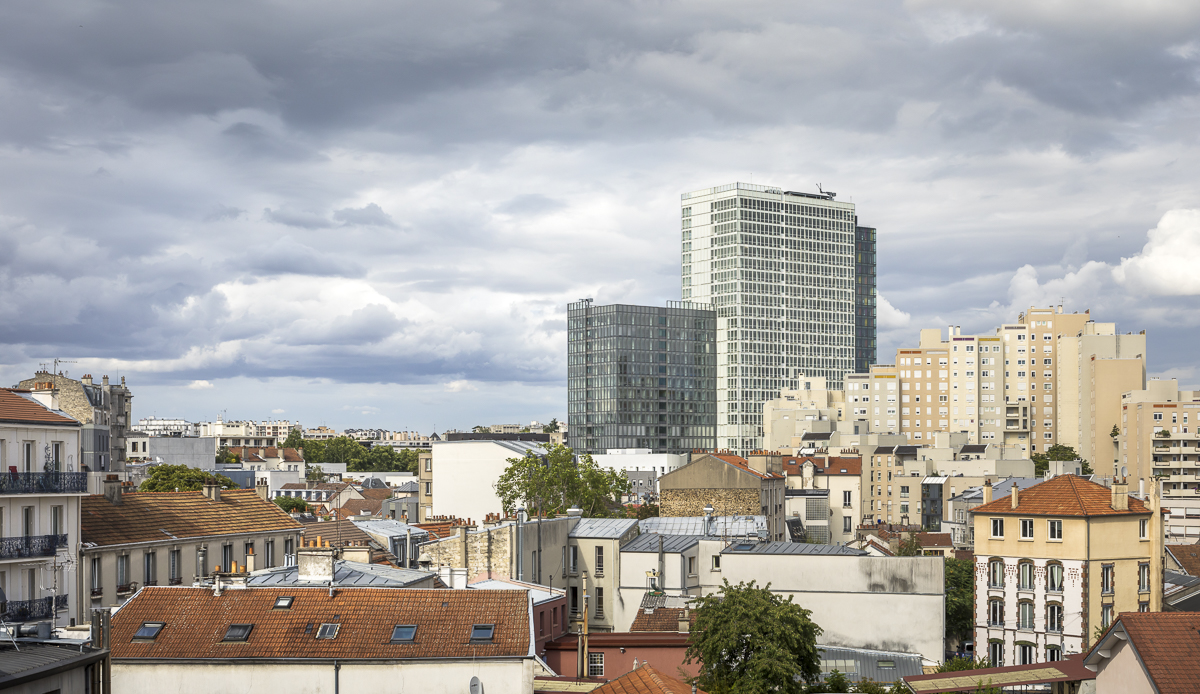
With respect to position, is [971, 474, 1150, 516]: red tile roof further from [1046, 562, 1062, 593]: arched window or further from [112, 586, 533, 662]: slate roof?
[112, 586, 533, 662]: slate roof

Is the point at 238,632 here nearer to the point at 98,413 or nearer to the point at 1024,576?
the point at 1024,576

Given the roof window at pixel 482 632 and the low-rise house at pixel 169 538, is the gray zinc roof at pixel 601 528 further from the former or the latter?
the roof window at pixel 482 632

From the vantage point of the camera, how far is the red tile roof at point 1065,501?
213 ft

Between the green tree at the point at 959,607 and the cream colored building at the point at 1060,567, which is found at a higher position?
the cream colored building at the point at 1060,567

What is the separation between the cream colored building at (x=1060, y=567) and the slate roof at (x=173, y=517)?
132ft

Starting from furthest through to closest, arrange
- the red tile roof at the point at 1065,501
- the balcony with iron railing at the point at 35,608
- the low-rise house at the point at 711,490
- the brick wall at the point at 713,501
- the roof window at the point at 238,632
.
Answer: the low-rise house at the point at 711,490 → the brick wall at the point at 713,501 → the red tile roof at the point at 1065,501 → the balcony with iron railing at the point at 35,608 → the roof window at the point at 238,632

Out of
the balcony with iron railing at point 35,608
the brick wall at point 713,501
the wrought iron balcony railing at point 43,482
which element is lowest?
the brick wall at point 713,501

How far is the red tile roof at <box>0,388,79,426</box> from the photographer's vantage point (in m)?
44.0

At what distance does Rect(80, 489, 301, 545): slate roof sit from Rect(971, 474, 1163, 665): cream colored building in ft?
132

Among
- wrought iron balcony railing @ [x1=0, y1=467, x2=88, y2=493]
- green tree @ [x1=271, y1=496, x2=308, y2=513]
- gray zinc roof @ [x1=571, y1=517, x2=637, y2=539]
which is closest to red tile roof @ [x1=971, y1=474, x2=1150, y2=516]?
gray zinc roof @ [x1=571, y1=517, x2=637, y2=539]

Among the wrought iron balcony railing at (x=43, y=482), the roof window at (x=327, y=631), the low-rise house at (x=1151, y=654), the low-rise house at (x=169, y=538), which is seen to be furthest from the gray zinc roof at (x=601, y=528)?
the low-rise house at (x=1151, y=654)

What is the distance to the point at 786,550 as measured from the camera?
5944 cm

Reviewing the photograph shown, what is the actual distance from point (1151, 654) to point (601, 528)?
1480 inches

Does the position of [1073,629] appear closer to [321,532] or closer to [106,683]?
[321,532]
